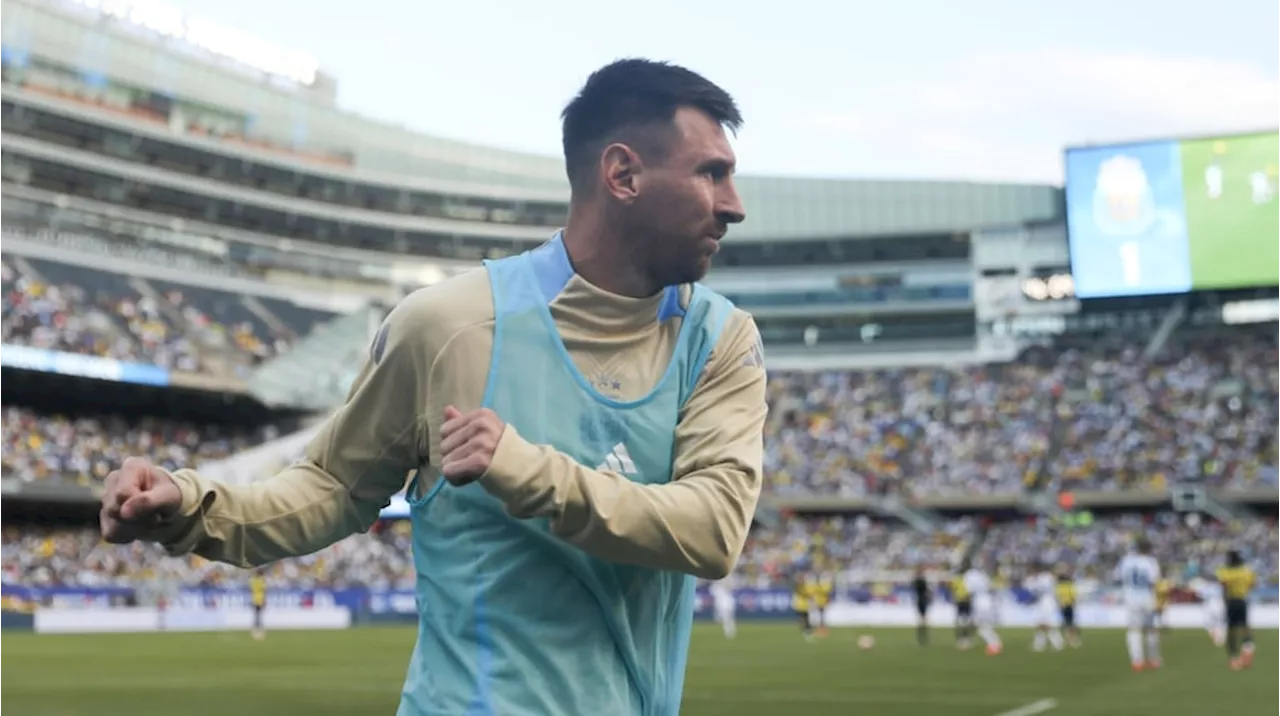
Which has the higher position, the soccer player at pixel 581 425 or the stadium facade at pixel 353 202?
the stadium facade at pixel 353 202

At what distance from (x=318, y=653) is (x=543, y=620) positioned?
1136 inches

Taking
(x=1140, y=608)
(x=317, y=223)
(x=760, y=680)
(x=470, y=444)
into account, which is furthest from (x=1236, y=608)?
(x=317, y=223)

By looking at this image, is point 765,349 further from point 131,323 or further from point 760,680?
point 760,680

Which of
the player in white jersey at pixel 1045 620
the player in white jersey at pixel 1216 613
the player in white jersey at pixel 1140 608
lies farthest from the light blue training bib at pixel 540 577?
the player in white jersey at pixel 1216 613

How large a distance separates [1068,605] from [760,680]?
12316 mm

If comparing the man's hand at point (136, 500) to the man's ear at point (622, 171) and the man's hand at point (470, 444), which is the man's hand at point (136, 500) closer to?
the man's hand at point (470, 444)

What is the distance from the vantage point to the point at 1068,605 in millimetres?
32281

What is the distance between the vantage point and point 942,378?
65.7m

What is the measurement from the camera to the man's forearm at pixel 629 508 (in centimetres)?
276

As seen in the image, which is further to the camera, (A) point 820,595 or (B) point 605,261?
(A) point 820,595

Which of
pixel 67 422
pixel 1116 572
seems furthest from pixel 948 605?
pixel 67 422

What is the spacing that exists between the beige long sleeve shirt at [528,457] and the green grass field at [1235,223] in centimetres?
5038

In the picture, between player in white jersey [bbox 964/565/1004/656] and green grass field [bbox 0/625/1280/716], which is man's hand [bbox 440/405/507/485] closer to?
green grass field [bbox 0/625/1280/716]

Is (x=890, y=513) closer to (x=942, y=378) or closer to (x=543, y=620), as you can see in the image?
(x=942, y=378)
